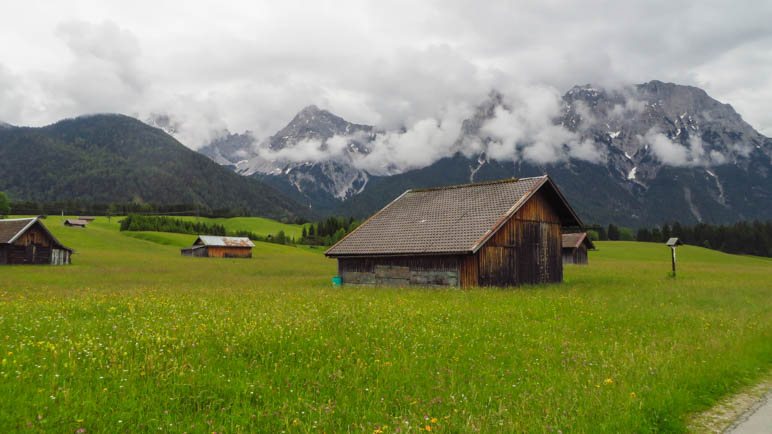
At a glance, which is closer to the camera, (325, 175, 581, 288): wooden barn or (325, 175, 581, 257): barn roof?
(325, 175, 581, 288): wooden barn

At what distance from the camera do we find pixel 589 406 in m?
7.18

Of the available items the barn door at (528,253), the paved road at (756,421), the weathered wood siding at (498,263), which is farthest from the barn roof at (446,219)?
the paved road at (756,421)

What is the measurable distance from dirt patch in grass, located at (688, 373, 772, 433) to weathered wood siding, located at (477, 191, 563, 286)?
18528 mm

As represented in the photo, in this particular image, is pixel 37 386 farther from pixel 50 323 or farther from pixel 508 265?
pixel 508 265

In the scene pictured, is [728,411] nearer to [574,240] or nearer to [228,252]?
[574,240]

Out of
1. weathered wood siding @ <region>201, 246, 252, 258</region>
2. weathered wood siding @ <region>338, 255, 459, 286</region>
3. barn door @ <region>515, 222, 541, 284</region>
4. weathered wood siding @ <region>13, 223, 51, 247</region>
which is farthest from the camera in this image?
weathered wood siding @ <region>201, 246, 252, 258</region>

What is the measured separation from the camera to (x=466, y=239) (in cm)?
2719

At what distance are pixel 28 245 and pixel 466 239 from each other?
5806cm

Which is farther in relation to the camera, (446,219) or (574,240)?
(574,240)

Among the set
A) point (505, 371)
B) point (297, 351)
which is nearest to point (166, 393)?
point (297, 351)

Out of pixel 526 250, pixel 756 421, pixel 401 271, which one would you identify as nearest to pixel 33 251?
pixel 401 271

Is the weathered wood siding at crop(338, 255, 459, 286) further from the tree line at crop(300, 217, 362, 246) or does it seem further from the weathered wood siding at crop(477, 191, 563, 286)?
the tree line at crop(300, 217, 362, 246)

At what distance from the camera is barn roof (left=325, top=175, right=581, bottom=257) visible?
27859mm

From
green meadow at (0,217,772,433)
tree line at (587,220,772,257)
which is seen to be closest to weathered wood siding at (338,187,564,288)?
green meadow at (0,217,772,433)
